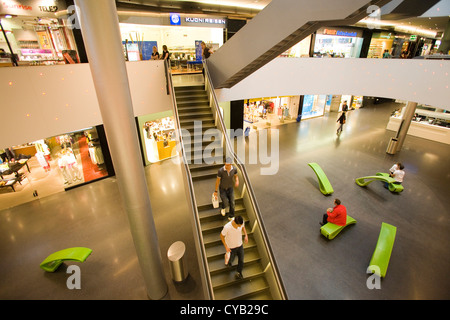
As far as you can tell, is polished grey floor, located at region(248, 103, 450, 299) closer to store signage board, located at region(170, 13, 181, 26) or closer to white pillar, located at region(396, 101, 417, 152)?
white pillar, located at region(396, 101, 417, 152)

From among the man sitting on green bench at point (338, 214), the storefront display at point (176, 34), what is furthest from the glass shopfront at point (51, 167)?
the man sitting on green bench at point (338, 214)

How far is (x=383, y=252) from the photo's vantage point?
589 centimetres

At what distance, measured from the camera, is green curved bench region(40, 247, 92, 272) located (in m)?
5.64

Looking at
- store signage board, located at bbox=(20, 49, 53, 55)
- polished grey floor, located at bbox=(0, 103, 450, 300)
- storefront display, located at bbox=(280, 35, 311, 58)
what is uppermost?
storefront display, located at bbox=(280, 35, 311, 58)

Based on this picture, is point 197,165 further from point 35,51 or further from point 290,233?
point 35,51

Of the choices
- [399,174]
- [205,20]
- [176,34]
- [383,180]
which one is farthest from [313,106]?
[176,34]

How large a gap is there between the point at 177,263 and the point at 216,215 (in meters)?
1.44

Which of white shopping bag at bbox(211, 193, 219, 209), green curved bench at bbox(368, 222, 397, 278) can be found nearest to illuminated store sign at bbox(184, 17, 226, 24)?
white shopping bag at bbox(211, 193, 219, 209)

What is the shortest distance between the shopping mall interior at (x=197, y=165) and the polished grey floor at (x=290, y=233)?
50 mm

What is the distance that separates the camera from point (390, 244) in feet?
19.9

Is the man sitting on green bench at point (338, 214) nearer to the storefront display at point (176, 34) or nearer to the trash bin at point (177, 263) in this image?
the trash bin at point (177, 263)

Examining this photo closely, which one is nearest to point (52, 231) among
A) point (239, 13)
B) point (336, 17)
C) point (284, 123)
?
point (336, 17)

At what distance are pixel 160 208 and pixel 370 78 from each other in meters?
10.5

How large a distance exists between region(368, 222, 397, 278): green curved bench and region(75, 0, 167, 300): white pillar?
528 centimetres
